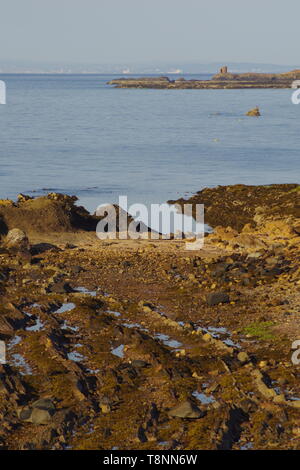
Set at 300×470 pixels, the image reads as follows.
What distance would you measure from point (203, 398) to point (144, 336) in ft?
12.5

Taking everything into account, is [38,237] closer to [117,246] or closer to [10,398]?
[117,246]

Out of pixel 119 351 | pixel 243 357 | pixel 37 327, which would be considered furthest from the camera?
pixel 37 327

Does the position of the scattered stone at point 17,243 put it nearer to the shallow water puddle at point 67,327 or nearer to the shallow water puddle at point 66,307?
the shallow water puddle at point 66,307

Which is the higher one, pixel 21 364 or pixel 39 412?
pixel 39 412

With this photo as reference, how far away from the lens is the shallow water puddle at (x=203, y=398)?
15.3 meters

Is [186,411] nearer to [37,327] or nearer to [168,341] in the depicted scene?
[168,341]

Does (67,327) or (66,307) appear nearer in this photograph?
(67,327)

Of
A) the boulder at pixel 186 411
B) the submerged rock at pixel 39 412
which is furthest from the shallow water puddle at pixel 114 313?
the boulder at pixel 186 411

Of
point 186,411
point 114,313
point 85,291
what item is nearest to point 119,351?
point 114,313

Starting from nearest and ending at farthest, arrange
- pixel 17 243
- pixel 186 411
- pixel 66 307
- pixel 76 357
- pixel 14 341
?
pixel 186 411
pixel 76 357
pixel 14 341
pixel 66 307
pixel 17 243

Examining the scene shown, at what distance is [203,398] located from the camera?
50.8ft

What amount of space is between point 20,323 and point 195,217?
59.2 ft

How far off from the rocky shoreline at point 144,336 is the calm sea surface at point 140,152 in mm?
11430

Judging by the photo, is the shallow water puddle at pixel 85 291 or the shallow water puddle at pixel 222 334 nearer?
the shallow water puddle at pixel 222 334
